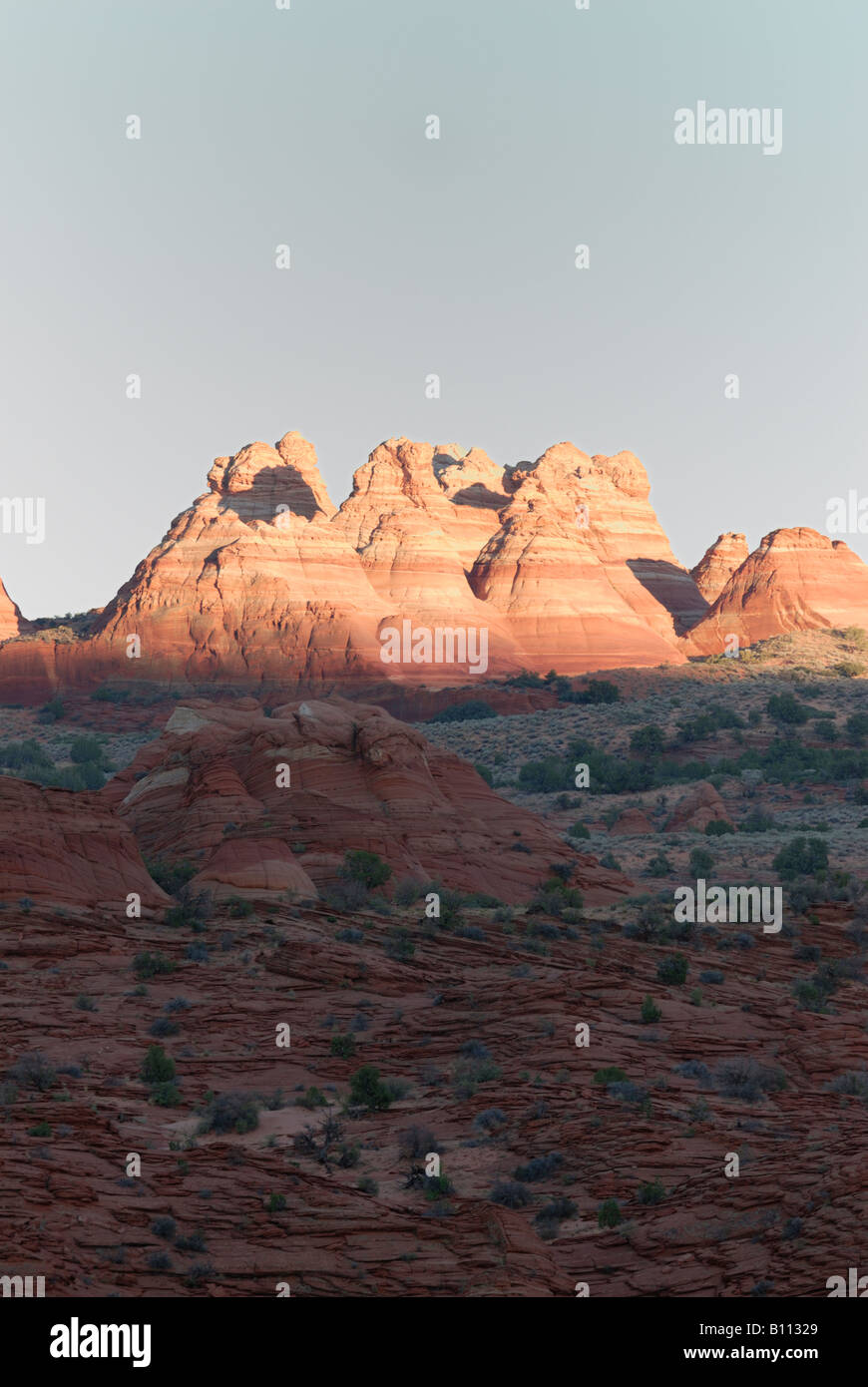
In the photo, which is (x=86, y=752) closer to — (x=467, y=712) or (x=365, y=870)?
(x=467, y=712)

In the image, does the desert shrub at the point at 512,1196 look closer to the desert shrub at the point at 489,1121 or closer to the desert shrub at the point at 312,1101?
the desert shrub at the point at 489,1121

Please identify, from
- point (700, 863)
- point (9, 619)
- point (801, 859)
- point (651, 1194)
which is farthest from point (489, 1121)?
point (9, 619)

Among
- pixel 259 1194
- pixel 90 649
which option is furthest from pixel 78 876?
pixel 90 649

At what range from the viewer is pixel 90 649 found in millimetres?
106375

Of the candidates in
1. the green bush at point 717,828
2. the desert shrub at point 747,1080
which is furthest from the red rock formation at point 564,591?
the desert shrub at point 747,1080

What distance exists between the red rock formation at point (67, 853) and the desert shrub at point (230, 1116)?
1024 centimetres

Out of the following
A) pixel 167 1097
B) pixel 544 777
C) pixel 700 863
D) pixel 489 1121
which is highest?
pixel 544 777

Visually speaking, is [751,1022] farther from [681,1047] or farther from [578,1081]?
[578,1081]

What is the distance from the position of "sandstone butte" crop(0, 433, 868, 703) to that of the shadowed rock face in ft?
185

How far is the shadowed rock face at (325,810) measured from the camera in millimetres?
34812

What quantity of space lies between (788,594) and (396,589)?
31.9 metres

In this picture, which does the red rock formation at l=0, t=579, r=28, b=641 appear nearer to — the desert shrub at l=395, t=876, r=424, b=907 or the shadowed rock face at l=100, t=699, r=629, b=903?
the shadowed rock face at l=100, t=699, r=629, b=903

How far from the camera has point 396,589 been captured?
4419 inches
